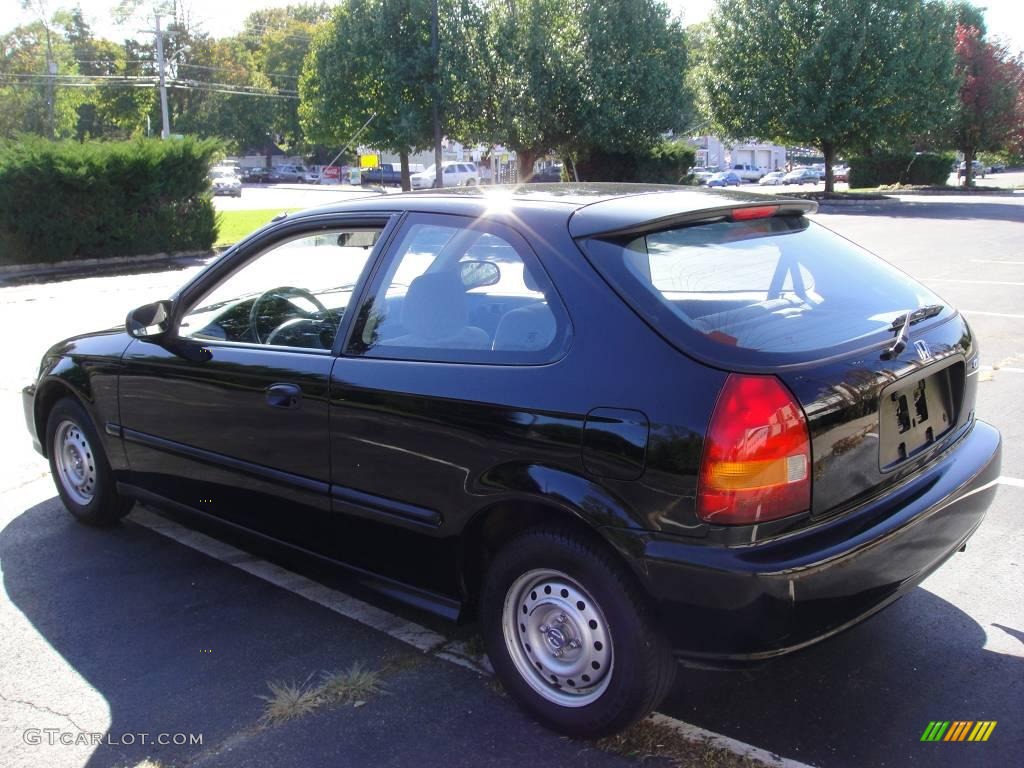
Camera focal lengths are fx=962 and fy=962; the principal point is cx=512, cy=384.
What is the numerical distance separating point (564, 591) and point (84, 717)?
1.73m

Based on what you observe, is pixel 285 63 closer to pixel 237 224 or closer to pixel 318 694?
pixel 237 224

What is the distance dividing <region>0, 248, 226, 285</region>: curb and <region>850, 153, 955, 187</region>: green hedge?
38700 mm

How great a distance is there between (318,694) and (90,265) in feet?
67.3

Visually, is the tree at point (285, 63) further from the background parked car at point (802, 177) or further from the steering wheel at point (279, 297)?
the steering wheel at point (279, 297)

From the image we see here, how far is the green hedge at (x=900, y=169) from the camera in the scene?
49469 mm

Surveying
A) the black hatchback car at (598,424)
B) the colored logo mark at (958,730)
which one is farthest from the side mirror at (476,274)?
the colored logo mark at (958,730)

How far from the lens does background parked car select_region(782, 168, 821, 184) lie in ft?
213

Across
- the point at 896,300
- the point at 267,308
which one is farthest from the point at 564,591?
the point at 267,308

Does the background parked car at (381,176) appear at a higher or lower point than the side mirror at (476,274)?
higher

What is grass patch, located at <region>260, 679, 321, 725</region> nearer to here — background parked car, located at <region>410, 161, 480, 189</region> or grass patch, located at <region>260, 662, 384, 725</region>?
grass patch, located at <region>260, 662, 384, 725</region>

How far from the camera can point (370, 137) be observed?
3525 centimetres

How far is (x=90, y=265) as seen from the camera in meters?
21.5

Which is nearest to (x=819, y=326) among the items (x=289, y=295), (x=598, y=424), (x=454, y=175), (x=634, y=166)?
(x=598, y=424)

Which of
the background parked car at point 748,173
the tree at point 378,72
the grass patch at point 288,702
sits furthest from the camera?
the background parked car at point 748,173
